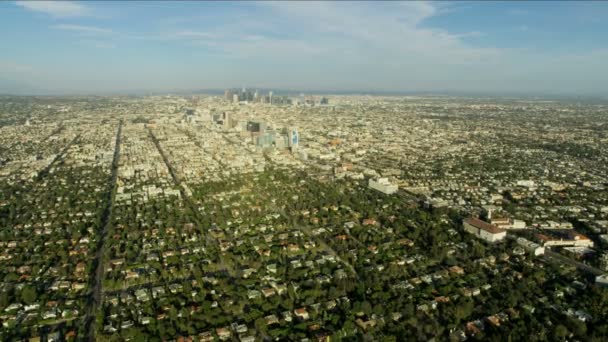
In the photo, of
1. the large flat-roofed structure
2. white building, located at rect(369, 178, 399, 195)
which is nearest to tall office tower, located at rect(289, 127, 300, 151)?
white building, located at rect(369, 178, 399, 195)

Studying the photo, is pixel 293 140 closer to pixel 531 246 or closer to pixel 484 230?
pixel 484 230

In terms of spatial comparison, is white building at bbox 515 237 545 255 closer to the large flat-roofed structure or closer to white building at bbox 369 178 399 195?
the large flat-roofed structure

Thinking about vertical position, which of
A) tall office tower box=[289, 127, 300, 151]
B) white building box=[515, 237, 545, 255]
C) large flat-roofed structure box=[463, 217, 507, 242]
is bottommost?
white building box=[515, 237, 545, 255]

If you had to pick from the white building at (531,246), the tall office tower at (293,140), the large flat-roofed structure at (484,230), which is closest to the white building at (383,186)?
the large flat-roofed structure at (484,230)

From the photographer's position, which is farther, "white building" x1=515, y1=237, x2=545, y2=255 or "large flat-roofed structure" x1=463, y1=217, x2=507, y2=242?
"large flat-roofed structure" x1=463, y1=217, x2=507, y2=242

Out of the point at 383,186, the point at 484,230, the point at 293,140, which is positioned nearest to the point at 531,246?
the point at 484,230

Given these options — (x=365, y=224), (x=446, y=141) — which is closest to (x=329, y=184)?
(x=365, y=224)

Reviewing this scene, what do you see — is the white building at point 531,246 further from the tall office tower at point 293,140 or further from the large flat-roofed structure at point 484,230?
the tall office tower at point 293,140
